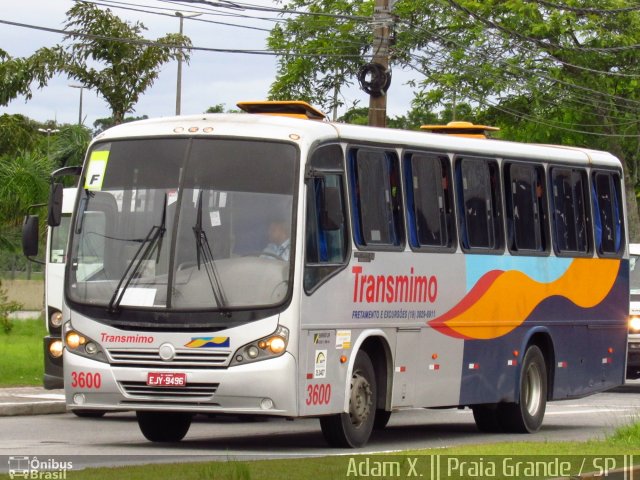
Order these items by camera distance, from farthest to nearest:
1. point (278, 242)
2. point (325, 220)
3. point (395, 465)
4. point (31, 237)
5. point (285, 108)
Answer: point (285, 108) → point (31, 237) → point (325, 220) → point (278, 242) → point (395, 465)

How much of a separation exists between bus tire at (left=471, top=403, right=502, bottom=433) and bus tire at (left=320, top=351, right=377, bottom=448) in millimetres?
3489

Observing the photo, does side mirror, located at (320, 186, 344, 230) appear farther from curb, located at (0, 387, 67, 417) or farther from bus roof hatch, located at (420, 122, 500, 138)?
curb, located at (0, 387, 67, 417)

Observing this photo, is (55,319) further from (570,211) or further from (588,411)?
(588,411)

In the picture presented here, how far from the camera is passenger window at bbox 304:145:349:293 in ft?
48.2

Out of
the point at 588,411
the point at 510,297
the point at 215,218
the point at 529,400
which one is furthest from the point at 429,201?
the point at 588,411

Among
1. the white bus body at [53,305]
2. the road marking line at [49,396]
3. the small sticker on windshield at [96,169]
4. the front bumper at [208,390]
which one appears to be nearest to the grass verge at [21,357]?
the road marking line at [49,396]

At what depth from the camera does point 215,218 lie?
1459 centimetres

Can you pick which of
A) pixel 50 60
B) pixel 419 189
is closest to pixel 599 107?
pixel 50 60

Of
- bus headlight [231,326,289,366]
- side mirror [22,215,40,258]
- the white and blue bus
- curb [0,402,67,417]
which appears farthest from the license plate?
curb [0,402,67,417]

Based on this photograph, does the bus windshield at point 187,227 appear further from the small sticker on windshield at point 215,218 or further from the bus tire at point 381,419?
the bus tire at point 381,419

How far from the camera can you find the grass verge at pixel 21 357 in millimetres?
23797

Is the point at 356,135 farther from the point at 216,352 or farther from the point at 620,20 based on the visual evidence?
the point at 620,20

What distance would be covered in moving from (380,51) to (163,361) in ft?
37.7

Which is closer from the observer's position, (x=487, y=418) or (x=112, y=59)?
(x=487, y=418)
